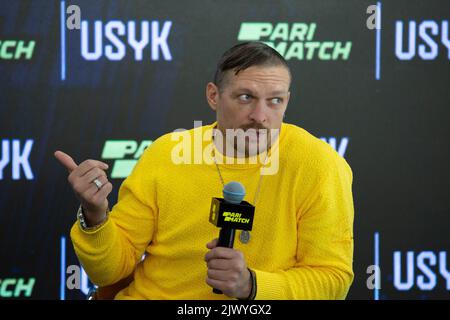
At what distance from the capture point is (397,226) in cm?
347

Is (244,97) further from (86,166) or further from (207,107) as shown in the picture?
(207,107)

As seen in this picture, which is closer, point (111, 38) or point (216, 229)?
point (216, 229)

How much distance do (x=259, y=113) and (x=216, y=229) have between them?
330mm

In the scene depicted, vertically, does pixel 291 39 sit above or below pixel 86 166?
above

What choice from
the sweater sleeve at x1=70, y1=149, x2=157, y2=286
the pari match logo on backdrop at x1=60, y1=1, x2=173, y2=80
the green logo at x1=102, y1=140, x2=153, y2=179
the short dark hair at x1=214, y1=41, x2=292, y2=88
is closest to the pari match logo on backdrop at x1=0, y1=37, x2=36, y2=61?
the pari match logo on backdrop at x1=60, y1=1, x2=173, y2=80

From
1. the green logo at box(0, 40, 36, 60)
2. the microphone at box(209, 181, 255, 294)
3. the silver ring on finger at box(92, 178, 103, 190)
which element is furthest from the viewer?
the green logo at box(0, 40, 36, 60)

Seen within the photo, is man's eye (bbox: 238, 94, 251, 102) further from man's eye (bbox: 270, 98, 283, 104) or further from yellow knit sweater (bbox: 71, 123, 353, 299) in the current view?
yellow knit sweater (bbox: 71, 123, 353, 299)

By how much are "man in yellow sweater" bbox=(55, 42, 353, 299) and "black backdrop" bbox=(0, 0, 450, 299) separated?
1048mm

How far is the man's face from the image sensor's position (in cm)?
218

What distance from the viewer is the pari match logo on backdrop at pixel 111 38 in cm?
329

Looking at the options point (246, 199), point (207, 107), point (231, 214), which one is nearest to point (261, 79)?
point (246, 199)

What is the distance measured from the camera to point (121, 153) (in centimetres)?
335

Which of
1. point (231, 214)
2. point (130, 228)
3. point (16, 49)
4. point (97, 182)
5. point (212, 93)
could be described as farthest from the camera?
point (16, 49)

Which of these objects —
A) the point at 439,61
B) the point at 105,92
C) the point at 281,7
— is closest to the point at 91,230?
the point at 105,92
